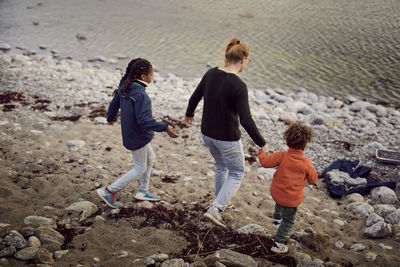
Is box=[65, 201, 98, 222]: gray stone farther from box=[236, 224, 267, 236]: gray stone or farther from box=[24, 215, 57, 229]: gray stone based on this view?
box=[236, 224, 267, 236]: gray stone

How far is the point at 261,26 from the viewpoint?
16.9 m

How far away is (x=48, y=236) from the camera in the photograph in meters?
3.65

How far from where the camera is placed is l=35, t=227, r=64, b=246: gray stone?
11.8 ft

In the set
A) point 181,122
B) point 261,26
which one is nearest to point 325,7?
point 261,26

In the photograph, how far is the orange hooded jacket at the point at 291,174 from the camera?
370cm

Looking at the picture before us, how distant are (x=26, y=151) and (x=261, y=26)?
13.8 m

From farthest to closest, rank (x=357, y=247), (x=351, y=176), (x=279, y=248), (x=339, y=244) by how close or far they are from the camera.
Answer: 1. (x=351, y=176)
2. (x=339, y=244)
3. (x=357, y=247)
4. (x=279, y=248)

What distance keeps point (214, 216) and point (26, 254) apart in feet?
6.87

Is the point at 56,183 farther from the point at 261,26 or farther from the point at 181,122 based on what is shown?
the point at 261,26

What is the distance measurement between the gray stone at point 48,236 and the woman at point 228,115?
1.70 metres

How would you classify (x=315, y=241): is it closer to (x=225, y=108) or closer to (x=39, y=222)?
(x=225, y=108)

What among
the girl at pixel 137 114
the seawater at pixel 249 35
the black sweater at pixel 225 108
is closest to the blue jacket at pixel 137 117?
the girl at pixel 137 114

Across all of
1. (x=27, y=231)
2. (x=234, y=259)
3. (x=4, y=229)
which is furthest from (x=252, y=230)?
(x=4, y=229)

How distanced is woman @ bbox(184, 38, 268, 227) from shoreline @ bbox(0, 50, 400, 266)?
2.03 feet
